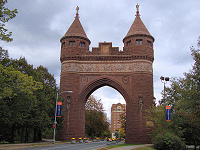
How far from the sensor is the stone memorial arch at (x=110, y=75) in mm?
37875

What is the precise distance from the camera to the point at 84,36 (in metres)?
43.0

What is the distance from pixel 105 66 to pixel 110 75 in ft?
6.23

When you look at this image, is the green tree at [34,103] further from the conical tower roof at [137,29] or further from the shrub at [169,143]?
the conical tower roof at [137,29]

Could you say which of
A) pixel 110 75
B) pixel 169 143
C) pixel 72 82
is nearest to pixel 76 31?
pixel 72 82

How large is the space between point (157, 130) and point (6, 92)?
20146 mm

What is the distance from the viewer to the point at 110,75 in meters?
40.3

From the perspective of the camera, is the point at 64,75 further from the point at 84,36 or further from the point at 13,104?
the point at 13,104

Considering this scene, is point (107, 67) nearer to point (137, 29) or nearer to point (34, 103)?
point (137, 29)

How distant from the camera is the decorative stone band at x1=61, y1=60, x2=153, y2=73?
3981cm

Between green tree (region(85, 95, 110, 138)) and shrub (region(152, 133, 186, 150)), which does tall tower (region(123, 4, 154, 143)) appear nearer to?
shrub (region(152, 133, 186, 150))

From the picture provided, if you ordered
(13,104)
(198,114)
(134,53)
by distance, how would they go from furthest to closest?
(134,53), (13,104), (198,114)

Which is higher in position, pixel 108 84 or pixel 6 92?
pixel 108 84

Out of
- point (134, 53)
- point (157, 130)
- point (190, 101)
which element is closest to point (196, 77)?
point (190, 101)

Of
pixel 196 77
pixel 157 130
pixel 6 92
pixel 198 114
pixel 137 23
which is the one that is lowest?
pixel 157 130
